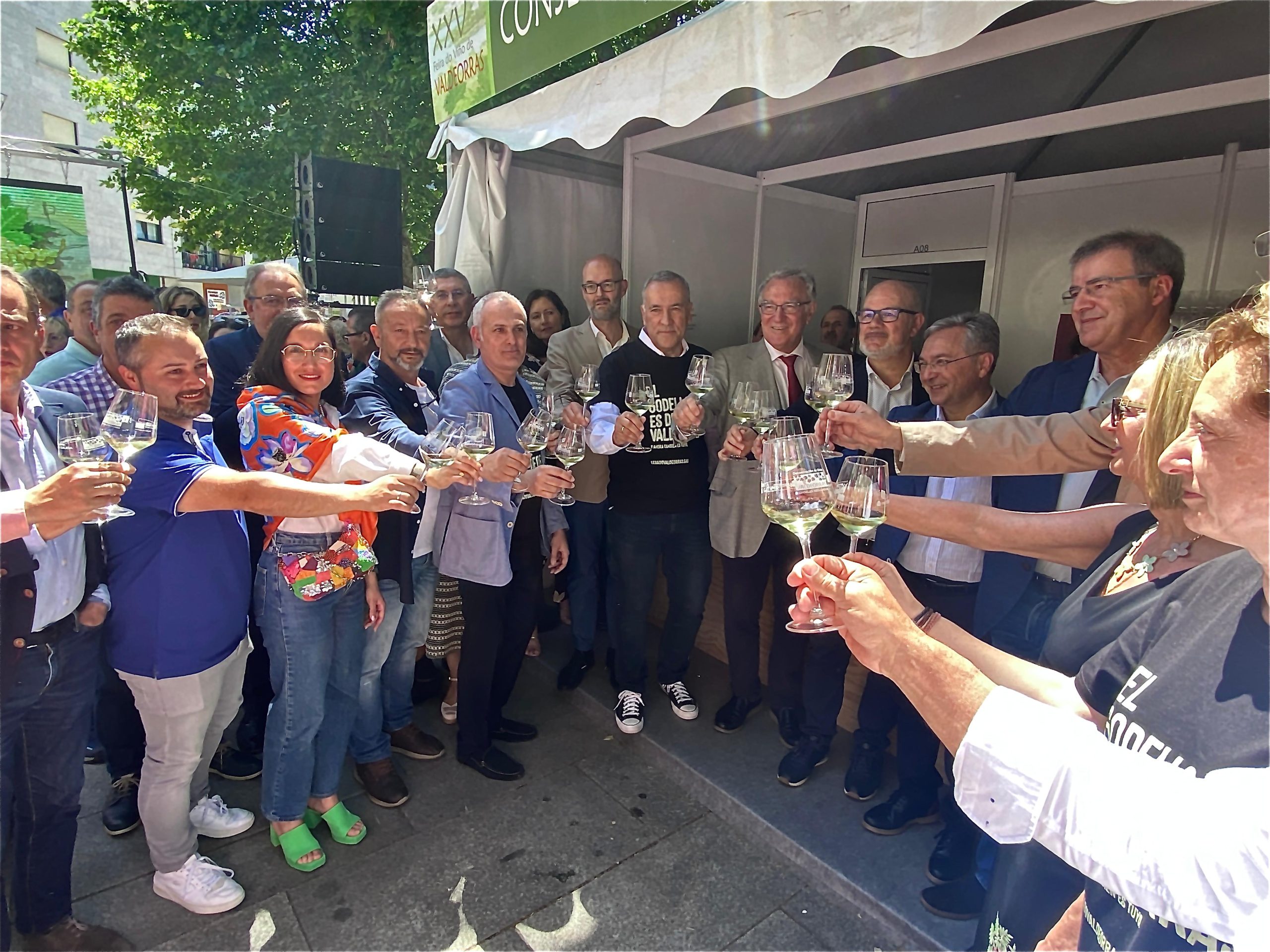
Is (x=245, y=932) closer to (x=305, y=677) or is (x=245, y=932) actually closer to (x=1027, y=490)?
(x=305, y=677)

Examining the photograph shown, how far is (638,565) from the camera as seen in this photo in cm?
345

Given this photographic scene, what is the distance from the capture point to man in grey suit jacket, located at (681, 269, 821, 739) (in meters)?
3.19

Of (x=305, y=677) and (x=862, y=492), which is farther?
(x=305, y=677)

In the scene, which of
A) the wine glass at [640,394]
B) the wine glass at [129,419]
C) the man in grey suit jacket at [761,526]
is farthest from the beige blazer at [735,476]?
the wine glass at [129,419]

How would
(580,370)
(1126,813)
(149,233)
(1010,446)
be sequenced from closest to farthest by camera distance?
(1126,813) → (1010,446) → (580,370) → (149,233)

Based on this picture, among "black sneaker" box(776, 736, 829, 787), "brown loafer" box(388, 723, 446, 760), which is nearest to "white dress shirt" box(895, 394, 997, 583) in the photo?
"black sneaker" box(776, 736, 829, 787)

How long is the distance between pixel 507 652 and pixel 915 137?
13.6 ft

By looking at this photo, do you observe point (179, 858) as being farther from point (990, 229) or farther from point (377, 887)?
point (990, 229)

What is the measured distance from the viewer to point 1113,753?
922 mm

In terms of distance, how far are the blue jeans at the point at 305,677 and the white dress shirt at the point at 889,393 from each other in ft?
7.79

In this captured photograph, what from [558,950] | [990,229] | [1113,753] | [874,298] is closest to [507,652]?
[558,950]

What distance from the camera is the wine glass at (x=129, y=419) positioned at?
1870 millimetres

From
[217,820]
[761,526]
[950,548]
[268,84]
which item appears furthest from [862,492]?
[268,84]

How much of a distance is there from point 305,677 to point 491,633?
805 millimetres
